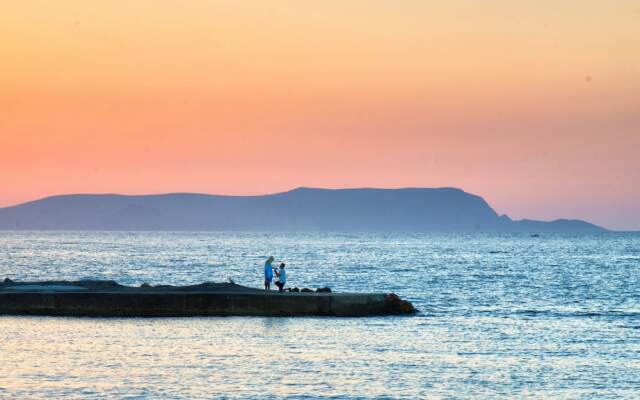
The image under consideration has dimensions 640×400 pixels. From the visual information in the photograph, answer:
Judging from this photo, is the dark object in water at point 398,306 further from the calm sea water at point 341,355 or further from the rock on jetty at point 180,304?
the rock on jetty at point 180,304

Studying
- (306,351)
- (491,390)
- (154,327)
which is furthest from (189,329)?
(491,390)

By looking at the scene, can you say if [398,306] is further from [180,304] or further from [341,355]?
[341,355]

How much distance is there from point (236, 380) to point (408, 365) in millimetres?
5919

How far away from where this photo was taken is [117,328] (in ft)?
134

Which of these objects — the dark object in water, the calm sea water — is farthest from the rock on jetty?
the dark object in water

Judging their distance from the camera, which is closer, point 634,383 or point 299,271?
point 634,383

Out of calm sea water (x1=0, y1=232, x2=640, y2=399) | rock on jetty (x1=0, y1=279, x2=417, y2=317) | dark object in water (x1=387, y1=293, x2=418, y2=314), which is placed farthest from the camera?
dark object in water (x1=387, y1=293, x2=418, y2=314)

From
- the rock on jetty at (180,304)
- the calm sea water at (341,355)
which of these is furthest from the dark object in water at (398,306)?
the rock on jetty at (180,304)

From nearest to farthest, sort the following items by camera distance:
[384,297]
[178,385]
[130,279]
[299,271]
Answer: [178,385], [384,297], [130,279], [299,271]

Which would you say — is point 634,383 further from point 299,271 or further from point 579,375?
point 299,271

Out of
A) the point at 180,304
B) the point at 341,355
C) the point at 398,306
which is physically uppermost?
the point at 180,304

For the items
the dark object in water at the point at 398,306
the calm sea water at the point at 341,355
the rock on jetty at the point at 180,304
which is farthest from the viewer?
the dark object in water at the point at 398,306

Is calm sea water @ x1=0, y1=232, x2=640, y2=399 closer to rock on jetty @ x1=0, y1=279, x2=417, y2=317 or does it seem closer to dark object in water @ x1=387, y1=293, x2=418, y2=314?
dark object in water @ x1=387, y1=293, x2=418, y2=314

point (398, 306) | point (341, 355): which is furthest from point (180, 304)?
point (341, 355)
